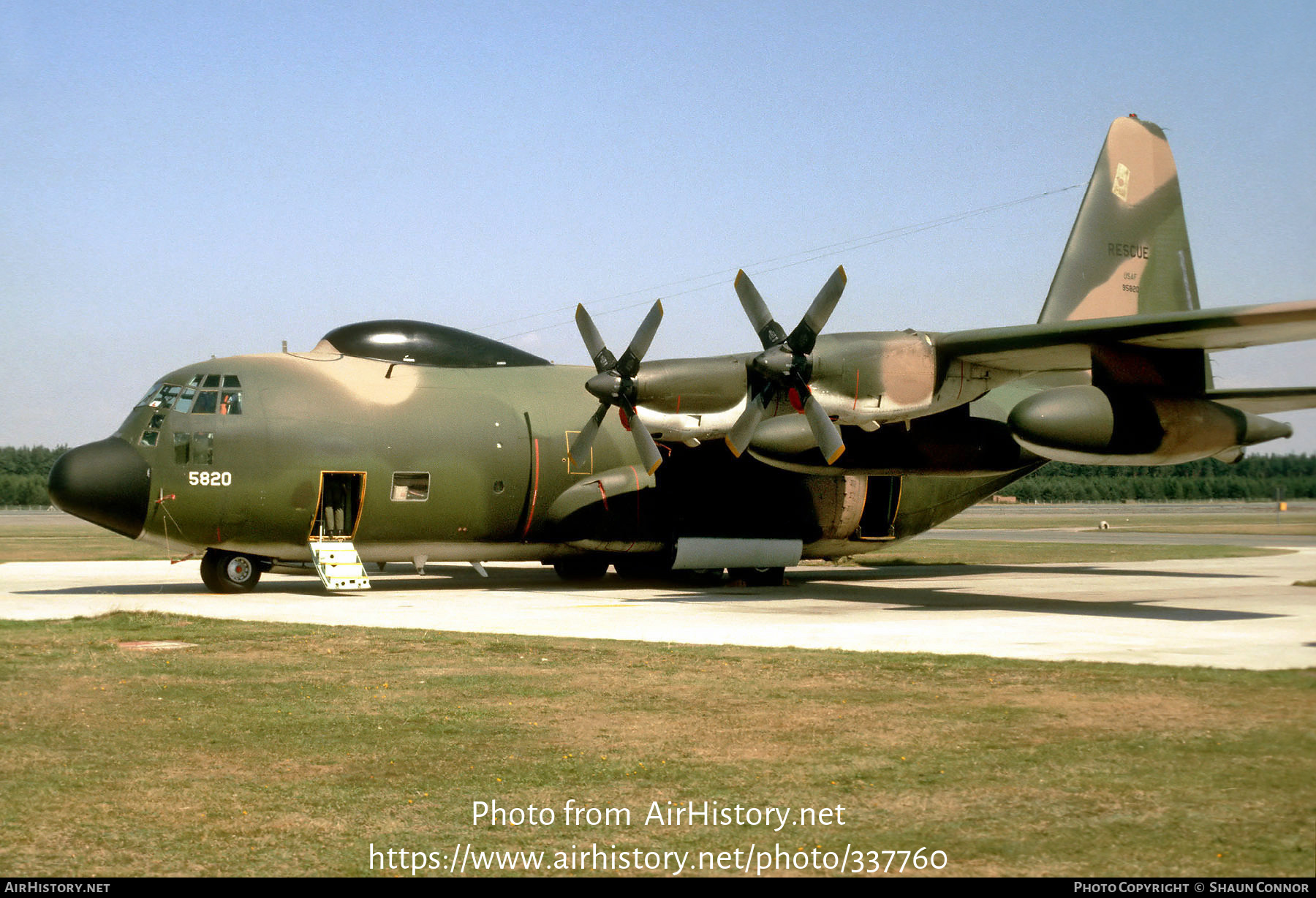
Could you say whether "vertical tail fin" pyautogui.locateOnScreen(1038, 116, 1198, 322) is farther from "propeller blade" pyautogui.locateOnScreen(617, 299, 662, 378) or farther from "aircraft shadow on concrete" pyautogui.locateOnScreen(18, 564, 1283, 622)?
"propeller blade" pyautogui.locateOnScreen(617, 299, 662, 378)

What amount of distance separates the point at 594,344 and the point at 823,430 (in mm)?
5604

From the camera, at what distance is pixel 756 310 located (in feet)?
74.7

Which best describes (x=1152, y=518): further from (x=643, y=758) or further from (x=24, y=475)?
(x=24, y=475)

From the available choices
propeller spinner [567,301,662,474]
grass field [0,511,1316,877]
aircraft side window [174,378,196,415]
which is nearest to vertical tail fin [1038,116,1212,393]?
propeller spinner [567,301,662,474]

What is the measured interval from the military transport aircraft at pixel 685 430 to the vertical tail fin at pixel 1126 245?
0.05 m

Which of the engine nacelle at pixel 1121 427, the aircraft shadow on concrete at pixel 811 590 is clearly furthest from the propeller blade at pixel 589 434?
the engine nacelle at pixel 1121 427

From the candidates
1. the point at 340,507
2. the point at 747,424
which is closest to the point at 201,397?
the point at 340,507

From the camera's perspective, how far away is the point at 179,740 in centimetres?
1004

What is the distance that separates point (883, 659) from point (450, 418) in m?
13.8

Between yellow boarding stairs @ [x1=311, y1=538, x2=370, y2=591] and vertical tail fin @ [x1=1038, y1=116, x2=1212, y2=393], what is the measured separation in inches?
657

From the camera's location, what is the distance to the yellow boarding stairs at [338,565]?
965 inches

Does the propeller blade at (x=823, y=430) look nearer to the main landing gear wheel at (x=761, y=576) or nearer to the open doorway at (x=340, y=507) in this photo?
the main landing gear wheel at (x=761, y=576)
